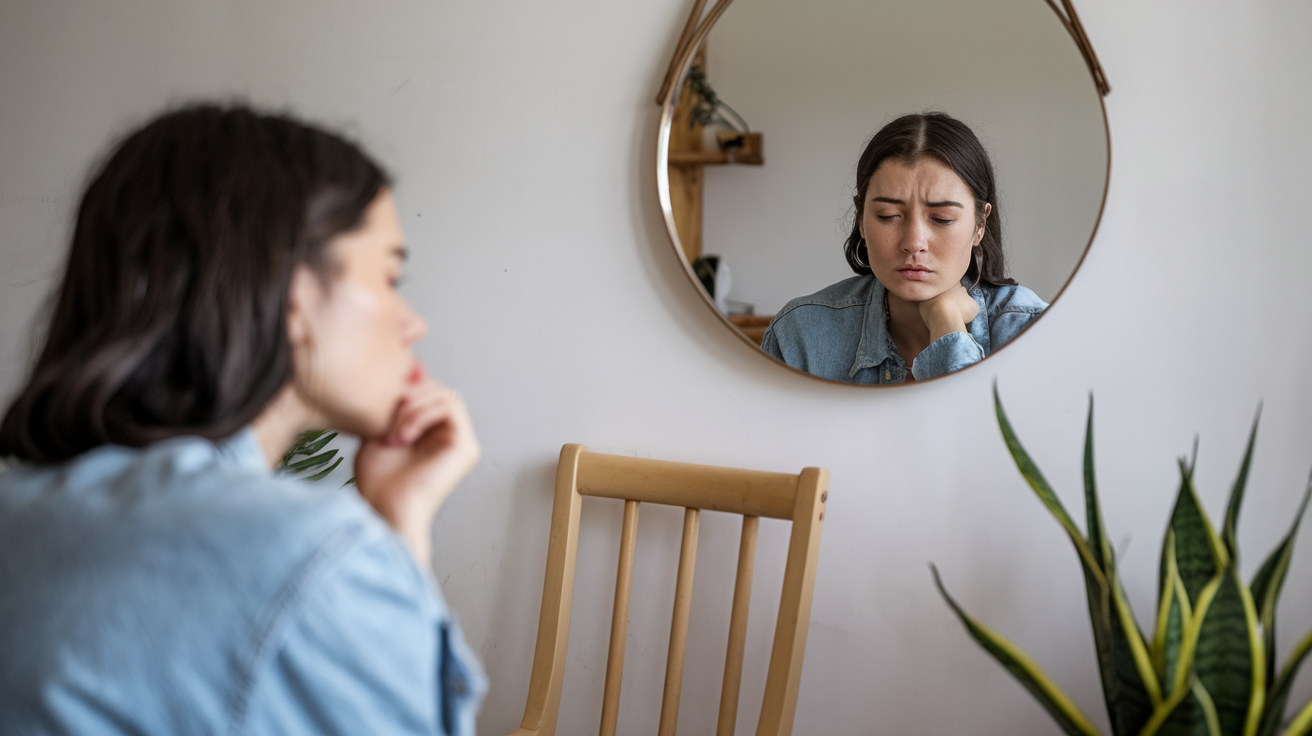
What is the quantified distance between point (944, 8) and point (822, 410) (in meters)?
0.62

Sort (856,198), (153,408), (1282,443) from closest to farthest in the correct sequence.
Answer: (153,408)
(1282,443)
(856,198)

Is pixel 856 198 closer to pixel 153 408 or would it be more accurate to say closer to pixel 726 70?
pixel 726 70

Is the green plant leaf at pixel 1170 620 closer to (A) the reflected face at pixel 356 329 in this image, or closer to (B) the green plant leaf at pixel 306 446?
(A) the reflected face at pixel 356 329

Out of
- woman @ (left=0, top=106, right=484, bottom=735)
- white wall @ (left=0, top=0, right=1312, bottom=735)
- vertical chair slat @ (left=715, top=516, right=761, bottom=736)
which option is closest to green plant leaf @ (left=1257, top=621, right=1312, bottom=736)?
white wall @ (left=0, top=0, right=1312, bottom=735)

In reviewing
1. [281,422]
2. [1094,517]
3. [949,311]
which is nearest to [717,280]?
[949,311]

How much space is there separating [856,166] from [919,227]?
13 cm

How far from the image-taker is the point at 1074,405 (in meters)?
1.26

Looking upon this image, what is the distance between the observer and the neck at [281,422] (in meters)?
0.79

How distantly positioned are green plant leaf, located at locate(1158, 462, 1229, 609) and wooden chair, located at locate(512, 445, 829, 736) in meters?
0.45

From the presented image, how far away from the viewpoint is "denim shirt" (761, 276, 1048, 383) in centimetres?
125

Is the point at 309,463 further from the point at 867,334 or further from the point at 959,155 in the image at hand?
the point at 959,155

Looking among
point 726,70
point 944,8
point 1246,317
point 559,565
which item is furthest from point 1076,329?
point 559,565

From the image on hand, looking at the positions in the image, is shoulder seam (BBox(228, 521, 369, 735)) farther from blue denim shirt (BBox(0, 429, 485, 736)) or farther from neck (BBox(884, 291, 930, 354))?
neck (BBox(884, 291, 930, 354))

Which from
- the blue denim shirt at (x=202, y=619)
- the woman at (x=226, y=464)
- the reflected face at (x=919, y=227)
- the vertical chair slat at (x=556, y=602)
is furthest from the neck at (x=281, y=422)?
the reflected face at (x=919, y=227)
